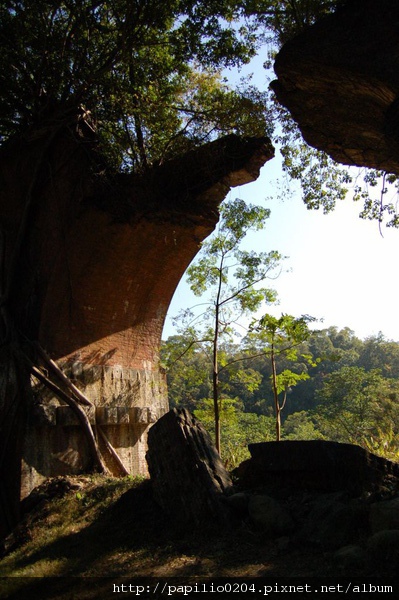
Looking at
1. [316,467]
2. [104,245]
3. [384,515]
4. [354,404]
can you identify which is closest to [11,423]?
[104,245]

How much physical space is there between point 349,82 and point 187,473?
3.78 m

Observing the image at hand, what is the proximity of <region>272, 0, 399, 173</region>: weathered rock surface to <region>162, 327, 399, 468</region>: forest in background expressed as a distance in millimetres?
3444

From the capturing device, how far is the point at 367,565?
3068 mm

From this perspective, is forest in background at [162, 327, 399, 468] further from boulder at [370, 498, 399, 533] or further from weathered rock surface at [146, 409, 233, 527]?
boulder at [370, 498, 399, 533]

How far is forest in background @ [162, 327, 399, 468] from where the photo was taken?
829 cm

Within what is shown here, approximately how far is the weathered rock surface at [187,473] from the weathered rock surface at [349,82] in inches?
124

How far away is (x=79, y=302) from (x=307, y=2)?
4901 mm

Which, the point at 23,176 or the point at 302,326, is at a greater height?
the point at 23,176

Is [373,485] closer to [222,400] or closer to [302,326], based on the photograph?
[302,326]

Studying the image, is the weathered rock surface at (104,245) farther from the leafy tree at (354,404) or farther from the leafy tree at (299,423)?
the leafy tree at (299,423)

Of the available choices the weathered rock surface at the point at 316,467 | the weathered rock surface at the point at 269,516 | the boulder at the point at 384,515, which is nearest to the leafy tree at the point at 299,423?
the weathered rock surface at the point at 316,467

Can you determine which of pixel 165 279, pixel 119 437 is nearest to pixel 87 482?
pixel 119 437

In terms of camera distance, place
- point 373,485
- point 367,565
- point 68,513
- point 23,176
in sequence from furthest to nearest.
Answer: point 23,176 < point 68,513 < point 373,485 < point 367,565

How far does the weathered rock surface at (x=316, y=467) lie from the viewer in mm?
4352
